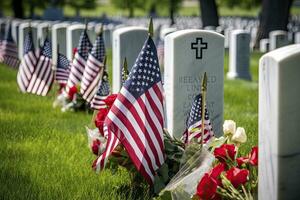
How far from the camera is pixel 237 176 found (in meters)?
5.17

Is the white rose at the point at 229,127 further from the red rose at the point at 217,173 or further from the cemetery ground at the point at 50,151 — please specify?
the cemetery ground at the point at 50,151

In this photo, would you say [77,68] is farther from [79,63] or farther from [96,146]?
[96,146]

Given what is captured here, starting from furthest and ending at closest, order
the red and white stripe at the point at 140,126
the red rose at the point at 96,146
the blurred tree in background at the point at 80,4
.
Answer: the blurred tree in background at the point at 80,4
the red rose at the point at 96,146
the red and white stripe at the point at 140,126

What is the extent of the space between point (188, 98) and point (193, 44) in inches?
20.5

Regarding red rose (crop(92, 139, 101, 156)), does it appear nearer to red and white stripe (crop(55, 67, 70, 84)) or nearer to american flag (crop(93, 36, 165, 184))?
american flag (crop(93, 36, 165, 184))

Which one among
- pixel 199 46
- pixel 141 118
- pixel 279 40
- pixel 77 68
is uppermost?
pixel 199 46

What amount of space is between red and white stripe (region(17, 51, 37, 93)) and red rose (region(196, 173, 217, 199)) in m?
7.41

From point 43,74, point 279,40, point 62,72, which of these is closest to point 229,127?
point 62,72

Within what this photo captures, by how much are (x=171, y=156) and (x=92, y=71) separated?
4647 mm

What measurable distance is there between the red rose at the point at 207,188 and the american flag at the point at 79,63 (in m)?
6.23

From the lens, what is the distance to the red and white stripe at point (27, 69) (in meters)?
12.2

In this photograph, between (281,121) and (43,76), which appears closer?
(281,121)

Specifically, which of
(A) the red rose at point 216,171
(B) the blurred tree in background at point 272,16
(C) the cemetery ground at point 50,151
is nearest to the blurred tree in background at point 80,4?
(B) the blurred tree in background at point 272,16

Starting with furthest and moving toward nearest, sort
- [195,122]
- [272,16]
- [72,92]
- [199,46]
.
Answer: [272,16] < [72,92] < [199,46] < [195,122]
